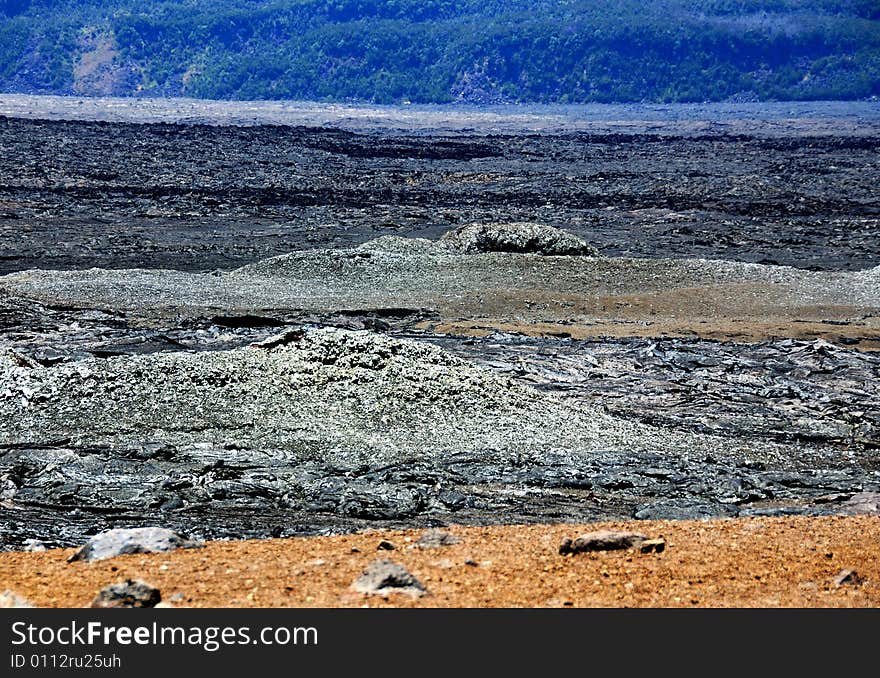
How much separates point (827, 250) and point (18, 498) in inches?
937

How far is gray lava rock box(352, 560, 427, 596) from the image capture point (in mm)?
6383

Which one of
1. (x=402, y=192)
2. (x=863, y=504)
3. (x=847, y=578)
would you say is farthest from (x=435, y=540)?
(x=402, y=192)

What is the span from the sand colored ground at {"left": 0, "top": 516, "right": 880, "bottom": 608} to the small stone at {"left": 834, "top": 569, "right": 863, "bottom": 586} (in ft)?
0.09

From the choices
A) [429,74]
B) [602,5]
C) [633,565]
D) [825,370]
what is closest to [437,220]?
[825,370]

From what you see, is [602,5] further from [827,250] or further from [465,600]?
[465,600]

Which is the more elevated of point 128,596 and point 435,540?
point 128,596

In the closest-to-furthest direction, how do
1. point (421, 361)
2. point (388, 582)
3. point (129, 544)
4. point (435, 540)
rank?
point (388, 582) < point (129, 544) < point (435, 540) < point (421, 361)

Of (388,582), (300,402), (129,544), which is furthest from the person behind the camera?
(300,402)

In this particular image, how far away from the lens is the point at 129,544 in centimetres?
770

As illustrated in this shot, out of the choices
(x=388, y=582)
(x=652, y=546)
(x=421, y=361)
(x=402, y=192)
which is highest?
(x=388, y=582)

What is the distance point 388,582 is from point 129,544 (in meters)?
2.08

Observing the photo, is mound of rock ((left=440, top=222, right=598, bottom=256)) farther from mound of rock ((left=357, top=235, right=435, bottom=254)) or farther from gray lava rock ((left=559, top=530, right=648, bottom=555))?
gray lava rock ((left=559, top=530, right=648, bottom=555))

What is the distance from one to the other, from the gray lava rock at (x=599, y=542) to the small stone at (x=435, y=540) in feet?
2.68

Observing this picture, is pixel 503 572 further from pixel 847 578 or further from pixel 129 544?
pixel 129 544
